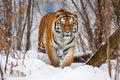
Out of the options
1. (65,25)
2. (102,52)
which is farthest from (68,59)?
(102,52)

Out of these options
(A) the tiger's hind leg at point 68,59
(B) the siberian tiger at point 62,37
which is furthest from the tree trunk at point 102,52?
(B) the siberian tiger at point 62,37

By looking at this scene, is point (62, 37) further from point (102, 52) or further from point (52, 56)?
point (102, 52)

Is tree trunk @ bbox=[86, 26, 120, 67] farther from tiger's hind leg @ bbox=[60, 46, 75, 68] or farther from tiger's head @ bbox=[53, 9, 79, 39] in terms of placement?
tiger's head @ bbox=[53, 9, 79, 39]

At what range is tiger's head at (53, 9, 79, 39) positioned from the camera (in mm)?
5195

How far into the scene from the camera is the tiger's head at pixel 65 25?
520cm

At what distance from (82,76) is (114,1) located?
2.14 m

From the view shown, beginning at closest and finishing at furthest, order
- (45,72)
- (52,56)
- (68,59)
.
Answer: (45,72) < (68,59) < (52,56)

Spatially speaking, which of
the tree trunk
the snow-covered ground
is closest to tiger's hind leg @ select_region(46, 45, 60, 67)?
the snow-covered ground

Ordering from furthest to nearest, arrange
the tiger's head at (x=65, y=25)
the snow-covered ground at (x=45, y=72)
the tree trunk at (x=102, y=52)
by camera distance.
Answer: the tiger's head at (x=65, y=25)
the tree trunk at (x=102, y=52)
the snow-covered ground at (x=45, y=72)

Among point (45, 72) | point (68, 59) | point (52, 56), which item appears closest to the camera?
point (45, 72)

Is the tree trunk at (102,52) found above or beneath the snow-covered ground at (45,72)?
above

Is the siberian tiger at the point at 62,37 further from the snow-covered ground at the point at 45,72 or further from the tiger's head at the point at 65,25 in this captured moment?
the snow-covered ground at the point at 45,72

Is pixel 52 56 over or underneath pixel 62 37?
underneath

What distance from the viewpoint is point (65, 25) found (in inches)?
206
